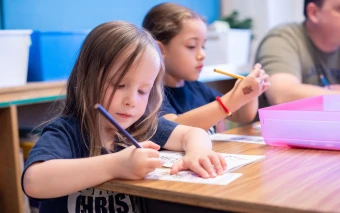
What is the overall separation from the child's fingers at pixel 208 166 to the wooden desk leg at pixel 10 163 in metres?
0.77

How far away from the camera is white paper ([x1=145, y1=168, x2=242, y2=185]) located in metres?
0.83

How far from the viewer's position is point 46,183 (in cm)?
86

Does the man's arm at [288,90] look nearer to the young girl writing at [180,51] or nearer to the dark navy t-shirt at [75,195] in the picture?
the young girl writing at [180,51]

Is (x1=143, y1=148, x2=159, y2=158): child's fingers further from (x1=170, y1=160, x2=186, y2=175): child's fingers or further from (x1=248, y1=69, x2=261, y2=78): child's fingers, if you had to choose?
(x1=248, y1=69, x2=261, y2=78): child's fingers

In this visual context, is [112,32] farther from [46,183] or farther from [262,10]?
[262,10]

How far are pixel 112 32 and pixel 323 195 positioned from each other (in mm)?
577

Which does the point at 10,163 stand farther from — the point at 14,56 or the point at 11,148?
the point at 14,56

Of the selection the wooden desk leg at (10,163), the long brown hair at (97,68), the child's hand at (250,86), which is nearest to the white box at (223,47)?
the child's hand at (250,86)

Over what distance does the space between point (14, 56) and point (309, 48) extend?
1096 mm

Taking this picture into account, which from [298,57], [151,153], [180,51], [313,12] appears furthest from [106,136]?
[313,12]

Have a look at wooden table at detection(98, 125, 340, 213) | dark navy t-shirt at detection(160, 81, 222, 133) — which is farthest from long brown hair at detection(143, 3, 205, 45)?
wooden table at detection(98, 125, 340, 213)

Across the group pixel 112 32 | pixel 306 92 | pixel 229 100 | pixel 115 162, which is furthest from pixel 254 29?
pixel 115 162

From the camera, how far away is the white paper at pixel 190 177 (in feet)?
2.72

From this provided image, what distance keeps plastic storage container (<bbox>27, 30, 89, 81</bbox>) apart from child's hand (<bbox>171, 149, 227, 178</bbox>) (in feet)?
2.89
